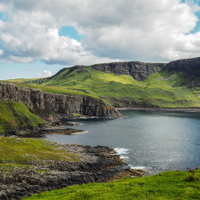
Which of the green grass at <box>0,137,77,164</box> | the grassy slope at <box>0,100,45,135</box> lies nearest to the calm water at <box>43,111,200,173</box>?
the grassy slope at <box>0,100,45,135</box>

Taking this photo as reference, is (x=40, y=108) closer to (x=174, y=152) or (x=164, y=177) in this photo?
(x=174, y=152)

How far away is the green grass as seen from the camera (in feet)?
183

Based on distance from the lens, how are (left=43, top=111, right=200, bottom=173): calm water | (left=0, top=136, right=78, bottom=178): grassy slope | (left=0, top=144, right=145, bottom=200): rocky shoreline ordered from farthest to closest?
(left=43, top=111, right=200, bottom=173): calm water, (left=0, top=136, right=78, bottom=178): grassy slope, (left=0, top=144, right=145, bottom=200): rocky shoreline

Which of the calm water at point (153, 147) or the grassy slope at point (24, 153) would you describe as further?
the calm water at point (153, 147)

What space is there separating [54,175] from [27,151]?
17.4 metres

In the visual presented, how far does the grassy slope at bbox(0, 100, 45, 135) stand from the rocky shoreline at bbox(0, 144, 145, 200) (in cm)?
5450

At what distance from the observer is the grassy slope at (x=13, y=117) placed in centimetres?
10426

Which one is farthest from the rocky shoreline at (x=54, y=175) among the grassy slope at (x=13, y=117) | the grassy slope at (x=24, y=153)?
the grassy slope at (x=13, y=117)

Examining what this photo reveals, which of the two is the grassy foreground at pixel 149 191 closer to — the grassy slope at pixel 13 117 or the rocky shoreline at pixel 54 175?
the rocky shoreline at pixel 54 175

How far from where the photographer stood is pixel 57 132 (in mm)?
120250

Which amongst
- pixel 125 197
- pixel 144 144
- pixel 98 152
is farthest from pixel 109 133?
pixel 125 197

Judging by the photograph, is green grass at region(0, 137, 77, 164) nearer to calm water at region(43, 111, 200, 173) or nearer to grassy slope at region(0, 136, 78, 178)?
grassy slope at region(0, 136, 78, 178)

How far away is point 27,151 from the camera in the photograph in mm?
62531

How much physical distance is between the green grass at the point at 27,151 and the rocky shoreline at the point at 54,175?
2817 millimetres
